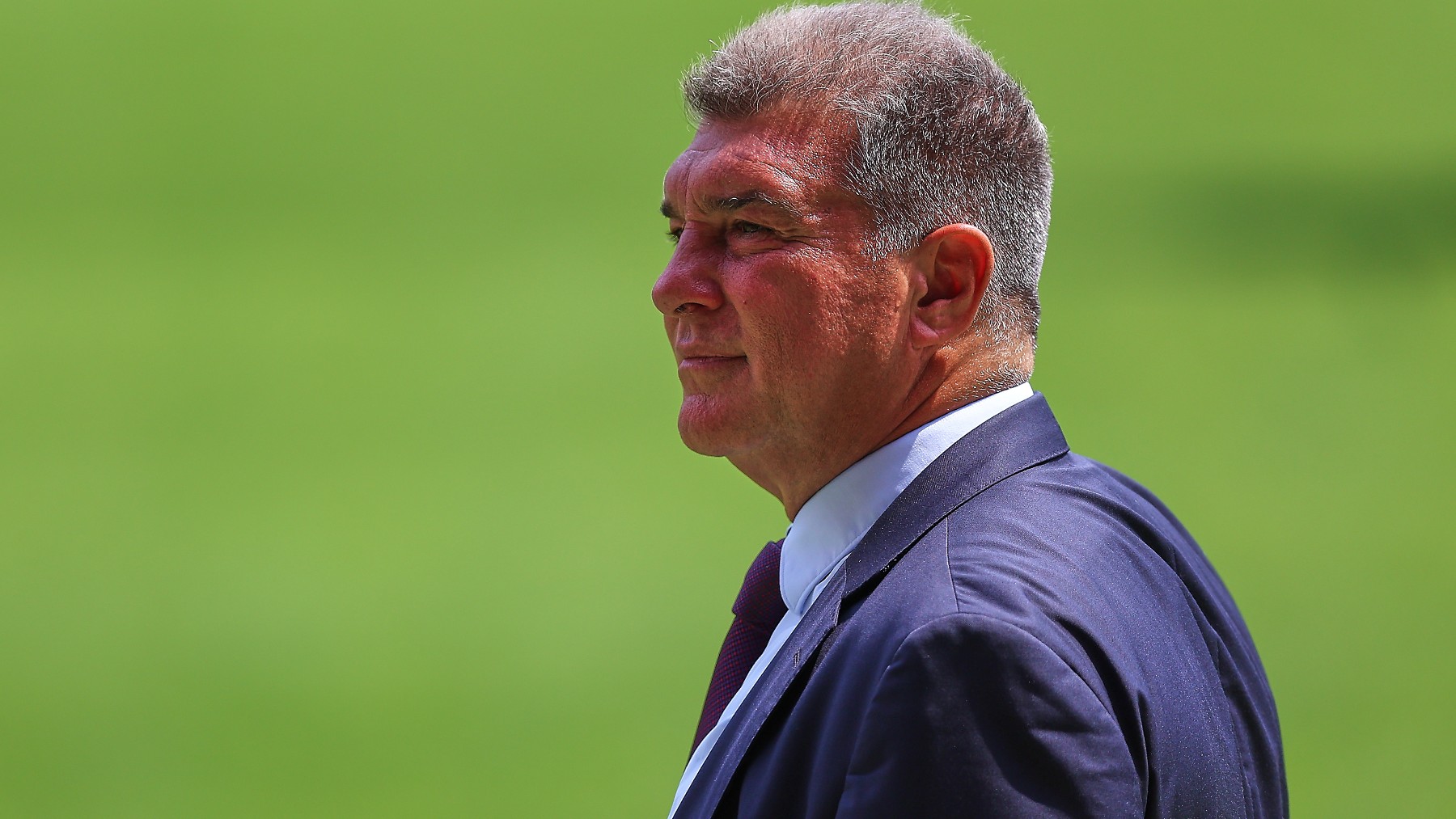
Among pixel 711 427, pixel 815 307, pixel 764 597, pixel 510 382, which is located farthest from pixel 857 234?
pixel 510 382

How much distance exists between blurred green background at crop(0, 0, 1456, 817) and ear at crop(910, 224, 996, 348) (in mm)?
1492

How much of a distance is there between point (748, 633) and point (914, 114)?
461 mm

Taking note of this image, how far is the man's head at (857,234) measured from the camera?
0.92 metres

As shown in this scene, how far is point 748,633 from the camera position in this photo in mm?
1066

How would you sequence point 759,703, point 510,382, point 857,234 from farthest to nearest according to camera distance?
point 510,382
point 857,234
point 759,703

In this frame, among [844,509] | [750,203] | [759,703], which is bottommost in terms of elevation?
[759,703]

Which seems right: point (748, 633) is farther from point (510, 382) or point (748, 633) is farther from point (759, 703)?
point (510, 382)

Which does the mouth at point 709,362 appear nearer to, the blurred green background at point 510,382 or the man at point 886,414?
the man at point 886,414

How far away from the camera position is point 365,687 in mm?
2217

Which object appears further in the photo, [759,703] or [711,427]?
[711,427]

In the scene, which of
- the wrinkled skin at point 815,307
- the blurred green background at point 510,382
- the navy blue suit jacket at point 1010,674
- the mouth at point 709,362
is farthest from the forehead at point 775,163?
the blurred green background at point 510,382

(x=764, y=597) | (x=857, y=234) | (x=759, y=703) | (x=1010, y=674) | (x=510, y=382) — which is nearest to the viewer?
(x=1010, y=674)

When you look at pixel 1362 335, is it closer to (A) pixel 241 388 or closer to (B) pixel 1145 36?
(B) pixel 1145 36

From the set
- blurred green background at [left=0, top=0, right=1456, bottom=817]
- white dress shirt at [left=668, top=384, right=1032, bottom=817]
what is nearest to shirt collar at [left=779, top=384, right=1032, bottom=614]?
white dress shirt at [left=668, top=384, right=1032, bottom=817]
